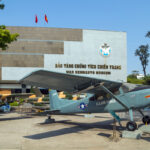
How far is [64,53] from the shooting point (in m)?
47.9

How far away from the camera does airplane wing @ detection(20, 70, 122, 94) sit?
947cm

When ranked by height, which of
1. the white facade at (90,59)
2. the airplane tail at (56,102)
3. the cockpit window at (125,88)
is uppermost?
the white facade at (90,59)

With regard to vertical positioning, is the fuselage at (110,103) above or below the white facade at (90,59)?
below

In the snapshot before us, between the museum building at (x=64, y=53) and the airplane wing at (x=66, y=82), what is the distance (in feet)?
119

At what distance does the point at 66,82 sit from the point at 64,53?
3789cm

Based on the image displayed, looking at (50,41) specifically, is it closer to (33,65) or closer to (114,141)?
(33,65)

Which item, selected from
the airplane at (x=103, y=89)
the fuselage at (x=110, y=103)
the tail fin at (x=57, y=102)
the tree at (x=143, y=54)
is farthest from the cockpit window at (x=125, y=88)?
the tree at (x=143, y=54)

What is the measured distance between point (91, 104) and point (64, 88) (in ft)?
6.55

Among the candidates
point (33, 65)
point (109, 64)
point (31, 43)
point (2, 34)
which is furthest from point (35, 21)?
point (2, 34)

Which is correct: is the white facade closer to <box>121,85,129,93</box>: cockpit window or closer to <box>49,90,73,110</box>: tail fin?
<box>49,90,73,110</box>: tail fin

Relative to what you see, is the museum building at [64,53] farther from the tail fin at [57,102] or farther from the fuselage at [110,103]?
the fuselage at [110,103]

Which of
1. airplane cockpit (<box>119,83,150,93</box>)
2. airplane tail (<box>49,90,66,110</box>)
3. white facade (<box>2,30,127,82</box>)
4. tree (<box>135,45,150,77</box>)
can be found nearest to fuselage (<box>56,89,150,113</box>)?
airplane cockpit (<box>119,83,150,93</box>)

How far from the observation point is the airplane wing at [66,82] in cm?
947

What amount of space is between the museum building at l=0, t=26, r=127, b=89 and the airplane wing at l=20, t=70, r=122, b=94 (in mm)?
36319
